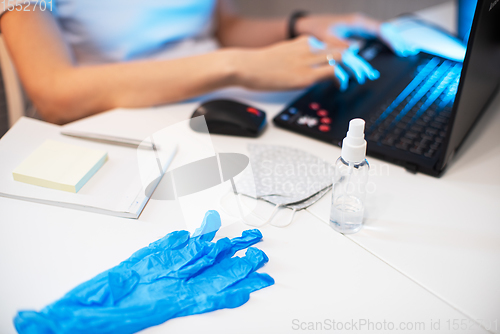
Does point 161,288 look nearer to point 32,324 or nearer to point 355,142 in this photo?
point 32,324

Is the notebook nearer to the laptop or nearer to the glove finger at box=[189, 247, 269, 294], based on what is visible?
the glove finger at box=[189, 247, 269, 294]

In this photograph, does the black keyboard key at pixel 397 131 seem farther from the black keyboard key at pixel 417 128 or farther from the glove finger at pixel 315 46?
the glove finger at pixel 315 46

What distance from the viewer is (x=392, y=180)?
0.58 meters

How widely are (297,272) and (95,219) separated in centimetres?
29

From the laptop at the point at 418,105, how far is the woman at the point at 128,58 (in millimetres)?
90

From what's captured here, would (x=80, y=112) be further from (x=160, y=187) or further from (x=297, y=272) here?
(x=297, y=272)

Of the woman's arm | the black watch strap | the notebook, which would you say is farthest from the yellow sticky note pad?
the black watch strap

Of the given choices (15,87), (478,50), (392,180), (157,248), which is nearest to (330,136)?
(392,180)

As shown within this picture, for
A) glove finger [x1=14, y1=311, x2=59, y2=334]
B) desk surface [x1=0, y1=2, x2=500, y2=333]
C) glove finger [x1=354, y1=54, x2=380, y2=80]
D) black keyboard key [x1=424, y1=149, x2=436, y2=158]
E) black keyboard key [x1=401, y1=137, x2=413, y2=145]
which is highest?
glove finger [x1=354, y1=54, x2=380, y2=80]

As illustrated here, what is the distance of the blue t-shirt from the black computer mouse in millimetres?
336

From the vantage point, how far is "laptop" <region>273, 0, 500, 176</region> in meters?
0.54

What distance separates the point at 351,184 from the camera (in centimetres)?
57

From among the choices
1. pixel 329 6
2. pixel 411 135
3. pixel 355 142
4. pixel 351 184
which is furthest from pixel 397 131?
pixel 329 6

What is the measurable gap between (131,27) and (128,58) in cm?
7
